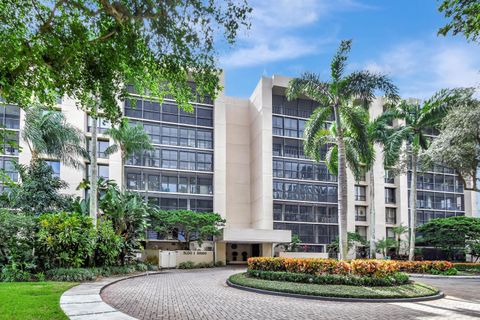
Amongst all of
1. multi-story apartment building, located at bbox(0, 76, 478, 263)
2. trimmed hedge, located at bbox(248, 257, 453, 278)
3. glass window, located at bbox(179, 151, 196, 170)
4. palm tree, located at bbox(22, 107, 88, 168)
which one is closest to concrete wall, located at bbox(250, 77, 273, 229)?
multi-story apartment building, located at bbox(0, 76, 478, 263)

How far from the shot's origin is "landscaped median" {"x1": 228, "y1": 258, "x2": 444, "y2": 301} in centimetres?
1411

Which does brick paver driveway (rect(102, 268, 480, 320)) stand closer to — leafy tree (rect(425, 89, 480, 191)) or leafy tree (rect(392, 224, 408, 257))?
leafy tree (rect(425, 89, 480, 191))

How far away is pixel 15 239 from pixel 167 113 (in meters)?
26.8

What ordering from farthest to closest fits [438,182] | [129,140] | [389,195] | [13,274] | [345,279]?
[438,182]
[389,195]
[129,140]
[13,274]
[345,279]

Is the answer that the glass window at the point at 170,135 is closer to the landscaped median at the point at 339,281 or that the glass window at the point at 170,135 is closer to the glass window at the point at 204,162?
the glass window at the point at 204,162

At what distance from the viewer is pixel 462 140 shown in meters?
19.5

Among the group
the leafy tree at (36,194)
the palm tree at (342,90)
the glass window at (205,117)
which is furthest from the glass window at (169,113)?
the palm tree at (342,90)

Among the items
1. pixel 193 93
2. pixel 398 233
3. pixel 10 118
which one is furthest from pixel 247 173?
pixel 193 93

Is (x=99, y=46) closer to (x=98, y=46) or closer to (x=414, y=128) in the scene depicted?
(x=98, y=46)

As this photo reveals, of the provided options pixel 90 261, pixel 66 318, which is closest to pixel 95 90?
pixel 66 318

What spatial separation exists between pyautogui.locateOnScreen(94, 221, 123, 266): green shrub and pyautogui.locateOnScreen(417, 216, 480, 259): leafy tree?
105 ft

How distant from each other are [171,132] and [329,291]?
3321 cm

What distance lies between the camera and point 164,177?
144 feet

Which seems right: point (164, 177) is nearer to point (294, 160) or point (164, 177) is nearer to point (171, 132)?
point (171, 132)
